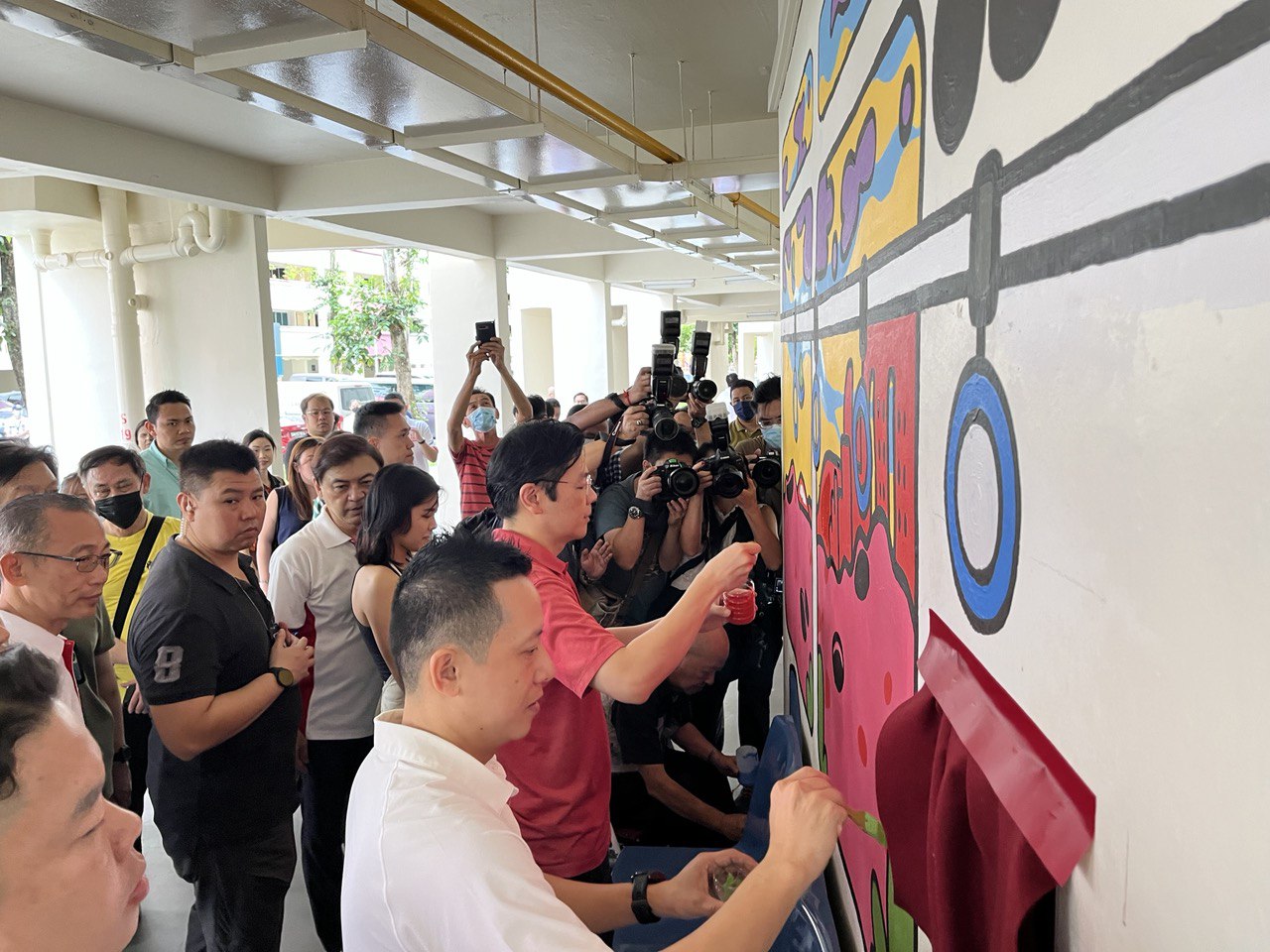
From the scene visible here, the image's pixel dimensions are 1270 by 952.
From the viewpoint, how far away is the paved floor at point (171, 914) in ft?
8.87

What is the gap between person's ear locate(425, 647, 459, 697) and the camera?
3.94 ft

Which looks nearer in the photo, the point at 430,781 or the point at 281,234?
the point at 430,781

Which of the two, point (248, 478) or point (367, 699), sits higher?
point (248, 478)

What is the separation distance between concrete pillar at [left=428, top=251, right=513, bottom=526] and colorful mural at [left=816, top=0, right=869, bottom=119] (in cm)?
702

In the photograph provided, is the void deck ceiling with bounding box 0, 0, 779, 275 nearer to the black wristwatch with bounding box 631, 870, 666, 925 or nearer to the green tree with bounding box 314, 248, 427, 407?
the black wristwatch with bounding box 631, 870, 666, 925

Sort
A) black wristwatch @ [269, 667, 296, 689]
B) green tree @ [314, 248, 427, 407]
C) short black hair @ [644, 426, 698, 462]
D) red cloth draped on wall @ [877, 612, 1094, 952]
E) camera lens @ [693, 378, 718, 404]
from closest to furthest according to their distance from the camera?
1. red cloth draped on wall @ [877, 612, 1094, 952]
2. black wristwatch @ [269, 667, 296, 689]
3. short black hair @ [644, 426, 698, 462]
4. camera lens @ [693, 378, 718, 404]
5. green tree @ [314, 248, 427, 407]

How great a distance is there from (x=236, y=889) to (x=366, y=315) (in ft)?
38.8

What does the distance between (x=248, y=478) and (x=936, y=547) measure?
5.41 feet

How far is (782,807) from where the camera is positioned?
3.70 feet

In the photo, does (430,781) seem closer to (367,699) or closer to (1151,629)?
(1151,629)

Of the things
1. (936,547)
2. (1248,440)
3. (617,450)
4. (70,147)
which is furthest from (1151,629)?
(70,147)

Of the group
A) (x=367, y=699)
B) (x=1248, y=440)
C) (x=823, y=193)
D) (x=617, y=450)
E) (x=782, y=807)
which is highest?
(x=823, y=193)

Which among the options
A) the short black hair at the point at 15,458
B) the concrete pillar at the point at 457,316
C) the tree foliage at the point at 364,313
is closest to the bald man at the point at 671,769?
the short black hair at the point at 15,458

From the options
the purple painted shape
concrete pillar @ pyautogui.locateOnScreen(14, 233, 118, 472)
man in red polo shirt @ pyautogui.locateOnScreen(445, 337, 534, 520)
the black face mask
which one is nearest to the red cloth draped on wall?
the purple painted shape
